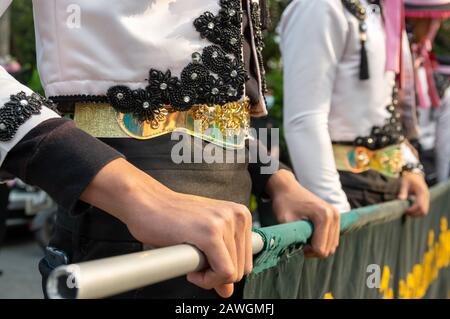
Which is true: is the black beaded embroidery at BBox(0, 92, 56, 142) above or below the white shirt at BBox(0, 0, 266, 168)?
below

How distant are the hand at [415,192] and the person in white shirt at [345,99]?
0.01 metres

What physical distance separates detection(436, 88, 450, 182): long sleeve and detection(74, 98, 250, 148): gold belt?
11.6 feet

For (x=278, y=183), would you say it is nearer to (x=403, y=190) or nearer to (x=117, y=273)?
(x=117, y=273)

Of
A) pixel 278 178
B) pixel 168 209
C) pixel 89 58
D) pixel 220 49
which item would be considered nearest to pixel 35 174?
pixel 168 209

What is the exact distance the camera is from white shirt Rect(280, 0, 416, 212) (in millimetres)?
2326

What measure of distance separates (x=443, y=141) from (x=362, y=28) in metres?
2.54

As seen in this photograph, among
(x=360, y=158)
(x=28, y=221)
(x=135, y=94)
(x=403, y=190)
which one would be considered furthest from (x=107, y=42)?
(x=28, y=221)

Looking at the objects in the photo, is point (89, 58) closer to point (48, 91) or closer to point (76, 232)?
point (48, 91)

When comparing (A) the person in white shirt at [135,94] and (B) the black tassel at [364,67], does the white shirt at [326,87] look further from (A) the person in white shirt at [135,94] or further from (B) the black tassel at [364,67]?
(A) the person in white shirt at [135,94]

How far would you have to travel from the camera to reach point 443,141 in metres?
4.80

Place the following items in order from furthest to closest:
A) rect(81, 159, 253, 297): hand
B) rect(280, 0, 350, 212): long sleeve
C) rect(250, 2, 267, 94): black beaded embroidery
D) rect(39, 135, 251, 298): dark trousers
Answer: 1. rect(280, 0, 350, 212): long sleeve
2. rect(250, 2, 267, 94): black beaded embroidery
3. rect(39, 135, 251, 298): dark trousers
4. rect(81, 159, 253, 297): hand

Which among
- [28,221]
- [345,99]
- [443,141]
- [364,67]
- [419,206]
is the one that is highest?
[364,67]

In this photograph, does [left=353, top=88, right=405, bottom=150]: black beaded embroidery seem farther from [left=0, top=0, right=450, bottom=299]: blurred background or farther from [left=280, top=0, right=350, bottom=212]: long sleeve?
[left=0, top=0, right=450, bottom=299]: blurred background

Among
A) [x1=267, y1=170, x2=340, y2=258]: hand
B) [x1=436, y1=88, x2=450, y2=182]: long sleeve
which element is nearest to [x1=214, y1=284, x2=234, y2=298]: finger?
[x1=267, y1=170, x2=340, y2=258]: hand
